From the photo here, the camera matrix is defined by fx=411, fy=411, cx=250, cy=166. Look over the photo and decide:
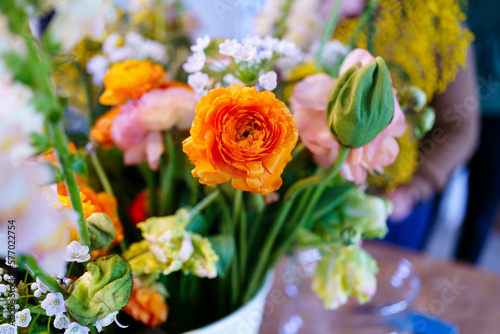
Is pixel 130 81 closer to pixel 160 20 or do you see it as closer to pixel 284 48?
pixel 284 48

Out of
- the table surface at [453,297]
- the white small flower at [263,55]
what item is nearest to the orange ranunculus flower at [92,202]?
the white small flower at [263,55]

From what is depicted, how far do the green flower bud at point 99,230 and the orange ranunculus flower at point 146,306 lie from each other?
59 millimetres

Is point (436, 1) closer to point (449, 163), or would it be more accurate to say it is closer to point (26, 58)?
point (449, 163)

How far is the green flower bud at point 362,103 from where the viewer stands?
0.58 ft

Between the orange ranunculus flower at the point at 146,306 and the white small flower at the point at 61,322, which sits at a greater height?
the white small flower at the point at 61,322

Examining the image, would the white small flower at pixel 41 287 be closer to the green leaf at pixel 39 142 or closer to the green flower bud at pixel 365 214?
the green leaf at pixel 39 142

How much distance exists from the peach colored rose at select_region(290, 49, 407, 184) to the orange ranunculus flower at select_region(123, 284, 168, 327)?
0.12 meters

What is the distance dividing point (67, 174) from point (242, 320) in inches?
6.5

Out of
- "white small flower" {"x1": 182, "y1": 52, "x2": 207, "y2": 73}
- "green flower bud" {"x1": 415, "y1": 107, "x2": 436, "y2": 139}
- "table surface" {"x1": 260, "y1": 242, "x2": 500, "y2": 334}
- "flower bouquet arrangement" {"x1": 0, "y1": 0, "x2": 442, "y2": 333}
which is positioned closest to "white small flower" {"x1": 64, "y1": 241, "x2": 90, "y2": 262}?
"flower bouquet arrangement" {"x1": 0, "y1": 0, "x2": 442, "y2": 333}

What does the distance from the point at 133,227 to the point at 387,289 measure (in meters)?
0.28

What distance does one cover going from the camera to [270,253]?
30 centimetres

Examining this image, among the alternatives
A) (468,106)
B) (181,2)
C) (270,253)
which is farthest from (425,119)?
(468,106)

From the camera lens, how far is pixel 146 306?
9.0 inches

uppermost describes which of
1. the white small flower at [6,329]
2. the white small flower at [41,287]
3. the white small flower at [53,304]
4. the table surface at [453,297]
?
the white small flower at [41,287]
